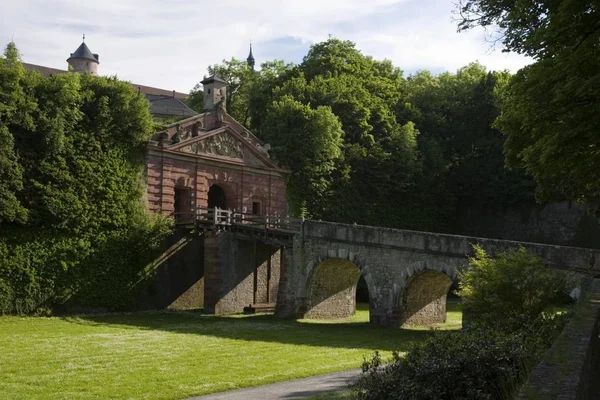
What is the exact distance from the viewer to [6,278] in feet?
80.7

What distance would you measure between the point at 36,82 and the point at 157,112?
19.2 meters

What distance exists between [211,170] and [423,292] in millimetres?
11857

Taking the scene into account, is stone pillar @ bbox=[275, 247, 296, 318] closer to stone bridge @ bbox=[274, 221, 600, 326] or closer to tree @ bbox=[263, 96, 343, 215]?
stone bridge @ bbox=[274, 221, 600, 326]

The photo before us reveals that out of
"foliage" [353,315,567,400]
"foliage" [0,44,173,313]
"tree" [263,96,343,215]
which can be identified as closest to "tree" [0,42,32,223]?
→ "foliage" [0,44,173,313]

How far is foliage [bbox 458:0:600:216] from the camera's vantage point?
1032cm

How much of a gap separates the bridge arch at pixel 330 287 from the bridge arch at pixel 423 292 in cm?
257

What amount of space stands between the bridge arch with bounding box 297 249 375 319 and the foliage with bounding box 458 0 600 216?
1432 centimetres

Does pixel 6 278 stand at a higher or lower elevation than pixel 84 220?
lower

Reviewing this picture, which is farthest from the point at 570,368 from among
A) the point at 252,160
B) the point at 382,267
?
the point at 252,160

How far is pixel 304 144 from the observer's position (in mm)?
35375

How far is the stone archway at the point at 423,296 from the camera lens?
82.8 feet

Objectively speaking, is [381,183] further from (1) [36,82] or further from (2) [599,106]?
(2) [599,106]

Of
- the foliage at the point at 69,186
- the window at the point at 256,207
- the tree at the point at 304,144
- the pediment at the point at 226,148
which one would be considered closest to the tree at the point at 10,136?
the foliage at the point at 69,186

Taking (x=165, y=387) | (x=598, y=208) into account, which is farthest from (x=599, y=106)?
(x=165, y=387)
